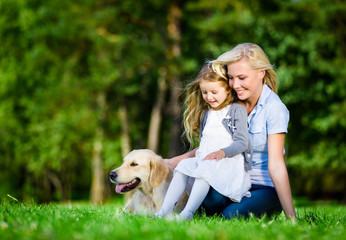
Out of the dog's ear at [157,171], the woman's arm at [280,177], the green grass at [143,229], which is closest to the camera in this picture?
the green grass at [143,229]

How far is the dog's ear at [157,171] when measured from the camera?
13.9 feet

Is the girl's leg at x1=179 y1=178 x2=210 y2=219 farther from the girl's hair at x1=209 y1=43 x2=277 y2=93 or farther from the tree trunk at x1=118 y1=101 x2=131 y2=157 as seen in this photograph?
the tree trunk at x1=118 y1=101 x2=131 y2=157

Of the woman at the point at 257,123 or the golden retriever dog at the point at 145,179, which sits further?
the golden retriever dog at the point at 145,179

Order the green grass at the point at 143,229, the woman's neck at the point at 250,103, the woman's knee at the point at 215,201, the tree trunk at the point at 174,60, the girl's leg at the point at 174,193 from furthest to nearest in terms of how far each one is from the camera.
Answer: the tree trunk at the point at 174,60 < the woman's neck at the point at 250,103 < the woman's knee at the point at 215,201 < the girl's leg at the point at 174,193 < the green grass at the point at 143,229

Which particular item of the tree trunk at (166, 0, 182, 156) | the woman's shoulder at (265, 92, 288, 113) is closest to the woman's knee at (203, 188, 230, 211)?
the woman's shoulder at (265, 92, 288, 113)

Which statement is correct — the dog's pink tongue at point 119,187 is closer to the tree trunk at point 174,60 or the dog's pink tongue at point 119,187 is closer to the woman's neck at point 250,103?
the woman's neck at point 250,103

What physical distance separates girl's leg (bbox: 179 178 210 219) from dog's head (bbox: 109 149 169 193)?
578mm

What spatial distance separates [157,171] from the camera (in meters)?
4.25

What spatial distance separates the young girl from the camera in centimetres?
377

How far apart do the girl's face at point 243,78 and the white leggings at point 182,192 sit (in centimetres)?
98

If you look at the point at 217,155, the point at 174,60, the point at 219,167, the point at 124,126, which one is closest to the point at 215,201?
the point at 219,167

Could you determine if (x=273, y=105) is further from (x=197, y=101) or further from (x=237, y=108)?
(x=197, y=101)

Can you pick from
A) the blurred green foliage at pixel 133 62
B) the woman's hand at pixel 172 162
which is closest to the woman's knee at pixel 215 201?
the woman's hand at pixel 172 162

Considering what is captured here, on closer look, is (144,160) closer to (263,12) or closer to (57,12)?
(263,12)
